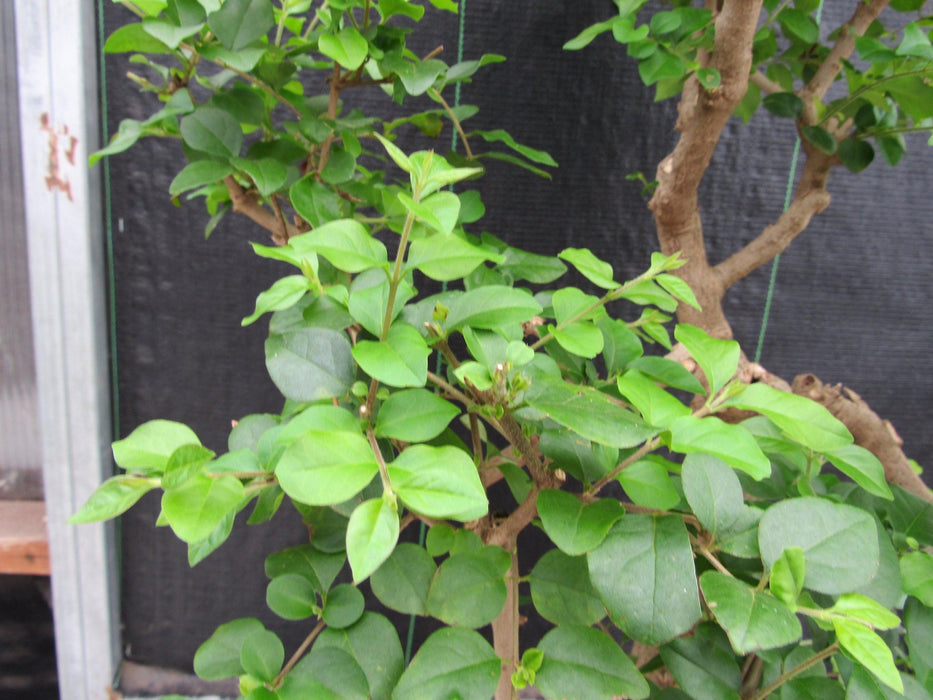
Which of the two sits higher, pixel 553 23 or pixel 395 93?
pixel 553 23

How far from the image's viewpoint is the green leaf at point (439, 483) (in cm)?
30

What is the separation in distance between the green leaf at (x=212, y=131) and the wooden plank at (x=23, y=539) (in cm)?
94

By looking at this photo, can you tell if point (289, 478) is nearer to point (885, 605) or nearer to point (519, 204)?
point (885, 605)

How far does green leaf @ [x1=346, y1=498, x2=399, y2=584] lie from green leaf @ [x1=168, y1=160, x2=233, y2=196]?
0.35m

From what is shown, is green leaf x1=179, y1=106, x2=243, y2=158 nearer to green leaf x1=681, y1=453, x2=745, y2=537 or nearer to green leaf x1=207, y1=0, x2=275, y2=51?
green leaf x1=207, y1=0, x2=275, y2=51

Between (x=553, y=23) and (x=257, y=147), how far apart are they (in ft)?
2.08

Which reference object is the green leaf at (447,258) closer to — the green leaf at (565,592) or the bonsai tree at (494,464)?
the bonsai tree at (494,464)

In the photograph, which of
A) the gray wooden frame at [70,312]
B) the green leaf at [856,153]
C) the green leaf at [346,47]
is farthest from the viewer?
the gray wooden frame at [70,312]

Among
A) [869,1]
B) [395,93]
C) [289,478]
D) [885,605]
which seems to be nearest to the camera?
[289,478]

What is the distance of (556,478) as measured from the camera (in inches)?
17.5

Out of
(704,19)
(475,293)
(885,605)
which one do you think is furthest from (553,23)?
(885,605)

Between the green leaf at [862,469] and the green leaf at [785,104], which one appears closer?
the green leaf at [862,469]

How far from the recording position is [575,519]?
39 centimetres

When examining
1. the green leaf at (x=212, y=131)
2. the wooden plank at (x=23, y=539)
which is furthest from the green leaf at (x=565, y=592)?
the wooden plank at (x=23, y=539)
